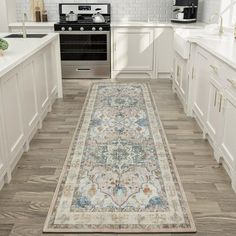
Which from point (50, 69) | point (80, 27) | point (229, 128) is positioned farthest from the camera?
point (80, 27)

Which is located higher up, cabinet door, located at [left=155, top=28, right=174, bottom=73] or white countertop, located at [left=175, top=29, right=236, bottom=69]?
white countertop, located at [left=175, top=29, right=236, bottom=69]

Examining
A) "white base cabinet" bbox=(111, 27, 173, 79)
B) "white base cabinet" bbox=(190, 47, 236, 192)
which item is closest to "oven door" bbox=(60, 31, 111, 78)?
"white base cabinet" bbox=(111, 27, 173, 79)

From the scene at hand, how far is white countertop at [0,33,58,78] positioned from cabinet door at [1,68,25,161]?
97 millimetres

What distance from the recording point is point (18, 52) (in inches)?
114

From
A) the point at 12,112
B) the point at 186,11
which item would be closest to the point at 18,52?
the point at 12,112

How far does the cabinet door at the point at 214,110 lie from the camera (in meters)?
2.85

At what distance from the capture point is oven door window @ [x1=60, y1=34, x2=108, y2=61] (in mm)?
5422

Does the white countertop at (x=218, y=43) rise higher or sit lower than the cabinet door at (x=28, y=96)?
higher

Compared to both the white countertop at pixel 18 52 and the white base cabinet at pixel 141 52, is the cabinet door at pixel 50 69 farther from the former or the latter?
the white base cabinet at pixel 141 52

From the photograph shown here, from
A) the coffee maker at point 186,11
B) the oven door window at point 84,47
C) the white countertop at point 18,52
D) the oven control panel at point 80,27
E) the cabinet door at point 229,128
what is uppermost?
the coffee maker at point 186,11

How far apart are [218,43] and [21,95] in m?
1.89

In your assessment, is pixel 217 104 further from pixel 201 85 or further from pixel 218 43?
pixel 218 43

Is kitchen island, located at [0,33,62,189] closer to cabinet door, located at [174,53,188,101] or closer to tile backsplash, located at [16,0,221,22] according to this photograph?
cabinet door, located at [174,53,188,101]

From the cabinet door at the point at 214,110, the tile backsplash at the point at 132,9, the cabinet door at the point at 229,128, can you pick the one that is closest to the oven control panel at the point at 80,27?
the tile backsplash at the point at 132,9
